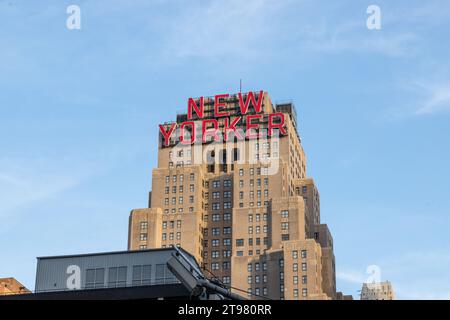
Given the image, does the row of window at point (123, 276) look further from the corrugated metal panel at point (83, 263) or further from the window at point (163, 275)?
the corrugated metal panel at point (83, 263)

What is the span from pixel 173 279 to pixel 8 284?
370 ft

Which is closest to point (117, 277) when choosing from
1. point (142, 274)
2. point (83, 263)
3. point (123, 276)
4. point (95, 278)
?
point (123, 276)

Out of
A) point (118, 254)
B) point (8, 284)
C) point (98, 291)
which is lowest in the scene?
point (98, 291)

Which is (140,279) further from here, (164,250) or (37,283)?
(37,283)

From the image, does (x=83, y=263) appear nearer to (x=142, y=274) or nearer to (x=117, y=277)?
(x=117, y=277)

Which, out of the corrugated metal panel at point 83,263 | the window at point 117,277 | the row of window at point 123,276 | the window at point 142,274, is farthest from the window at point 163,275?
the window at point 117,277

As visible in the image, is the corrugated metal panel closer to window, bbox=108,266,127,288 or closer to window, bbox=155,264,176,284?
window, bbox=108,266,127,288

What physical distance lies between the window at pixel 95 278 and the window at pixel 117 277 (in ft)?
2.81

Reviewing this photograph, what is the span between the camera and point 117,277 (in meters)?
101

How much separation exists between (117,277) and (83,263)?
4.50 m
